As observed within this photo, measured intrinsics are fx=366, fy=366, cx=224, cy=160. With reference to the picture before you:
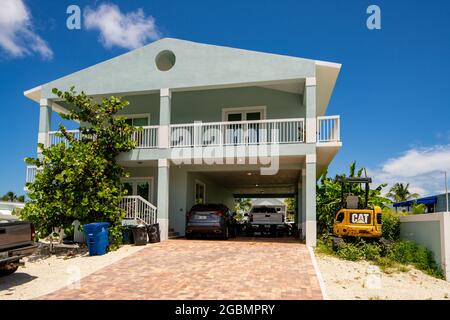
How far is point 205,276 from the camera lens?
846cm

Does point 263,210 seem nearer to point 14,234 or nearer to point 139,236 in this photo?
point 139,236

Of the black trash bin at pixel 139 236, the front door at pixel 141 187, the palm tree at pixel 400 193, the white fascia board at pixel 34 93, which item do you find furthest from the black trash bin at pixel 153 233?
the palm tree at pixel 400 193

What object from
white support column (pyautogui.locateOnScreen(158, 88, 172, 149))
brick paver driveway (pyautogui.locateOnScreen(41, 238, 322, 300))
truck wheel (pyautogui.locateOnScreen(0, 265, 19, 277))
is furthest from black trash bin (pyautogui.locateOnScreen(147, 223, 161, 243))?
truck wheel (pyautogui.locateOnScreen(0, 265, 19, 277))

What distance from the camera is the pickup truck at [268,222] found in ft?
58.5

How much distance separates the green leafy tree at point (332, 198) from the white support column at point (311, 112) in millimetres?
3158

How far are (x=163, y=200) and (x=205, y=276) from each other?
6388 millimetres

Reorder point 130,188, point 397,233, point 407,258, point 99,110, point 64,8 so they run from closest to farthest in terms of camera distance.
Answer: point 407,258 < point 64,8 < point 397,233 < point 99,110 < point 130,188

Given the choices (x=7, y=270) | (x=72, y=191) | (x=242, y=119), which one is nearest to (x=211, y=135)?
(x=242, y=119)

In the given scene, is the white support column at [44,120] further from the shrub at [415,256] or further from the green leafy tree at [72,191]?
the shrub at [415,256]

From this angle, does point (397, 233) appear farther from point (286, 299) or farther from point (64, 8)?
point (64, 8)

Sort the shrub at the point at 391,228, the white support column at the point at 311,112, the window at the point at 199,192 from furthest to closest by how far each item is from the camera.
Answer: the window at the point at 199,192, the white support column at the point at 311,112, the shrub at the point at 391,228

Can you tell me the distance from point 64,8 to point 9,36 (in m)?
2.23

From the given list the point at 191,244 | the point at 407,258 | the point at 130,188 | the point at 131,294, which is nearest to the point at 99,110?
the point at 130,188
